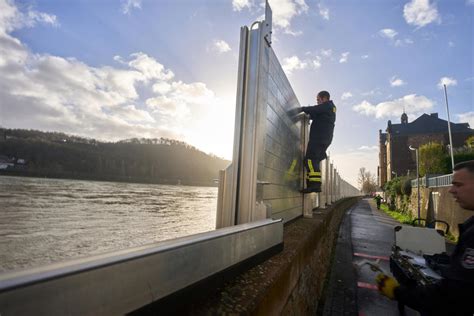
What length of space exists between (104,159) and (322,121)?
307 centimetres

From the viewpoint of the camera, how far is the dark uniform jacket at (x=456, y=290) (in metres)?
1.64

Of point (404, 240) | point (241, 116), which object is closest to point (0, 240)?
point (241, 116)

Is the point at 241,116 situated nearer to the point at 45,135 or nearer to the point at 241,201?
the point at 241,201

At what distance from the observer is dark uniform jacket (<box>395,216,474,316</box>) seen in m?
1.64

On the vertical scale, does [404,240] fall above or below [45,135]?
below

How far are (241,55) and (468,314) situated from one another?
229cm

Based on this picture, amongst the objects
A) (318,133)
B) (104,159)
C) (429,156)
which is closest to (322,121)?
(318,133)

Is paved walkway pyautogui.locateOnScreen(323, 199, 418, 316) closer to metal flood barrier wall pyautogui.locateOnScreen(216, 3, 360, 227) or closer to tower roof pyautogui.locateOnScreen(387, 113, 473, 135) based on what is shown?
metal flood barrier wall pyautogui.locateOnScreen(216, 3, 360, 227)

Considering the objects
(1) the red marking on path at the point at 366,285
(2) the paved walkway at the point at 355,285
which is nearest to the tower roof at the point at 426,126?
(2) the paved walkway at the point at 355,285

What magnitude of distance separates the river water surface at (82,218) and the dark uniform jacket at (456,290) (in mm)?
1569

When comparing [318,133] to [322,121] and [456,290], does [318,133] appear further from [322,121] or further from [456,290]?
[456,290]

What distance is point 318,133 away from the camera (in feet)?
13.9

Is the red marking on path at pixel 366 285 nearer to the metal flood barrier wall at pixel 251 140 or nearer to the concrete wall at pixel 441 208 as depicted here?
the metal flood barrier wall at pixel 251 140

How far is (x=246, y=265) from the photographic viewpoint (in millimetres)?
1496
